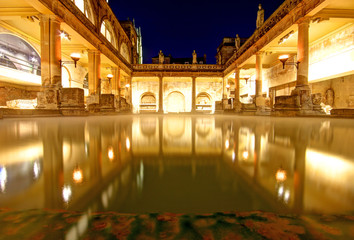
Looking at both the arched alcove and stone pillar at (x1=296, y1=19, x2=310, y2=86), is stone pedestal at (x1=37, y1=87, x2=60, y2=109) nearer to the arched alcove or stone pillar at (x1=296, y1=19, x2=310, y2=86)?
stone pillar at (x1=296, y1=19, x2=310, y2=86)

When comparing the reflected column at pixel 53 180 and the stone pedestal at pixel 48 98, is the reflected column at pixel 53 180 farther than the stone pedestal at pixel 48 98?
No

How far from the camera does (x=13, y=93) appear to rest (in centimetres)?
1603

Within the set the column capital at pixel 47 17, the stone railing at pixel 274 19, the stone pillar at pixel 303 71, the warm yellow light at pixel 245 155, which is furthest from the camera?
the stone railing at pixel 274 19

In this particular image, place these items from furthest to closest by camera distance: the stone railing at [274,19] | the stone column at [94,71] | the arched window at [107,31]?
1. the arched window at [107,31]
2. the stone column at [94,71]
3. the stone railing at [274,19]

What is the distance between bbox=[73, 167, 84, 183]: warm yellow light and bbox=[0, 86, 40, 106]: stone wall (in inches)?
798

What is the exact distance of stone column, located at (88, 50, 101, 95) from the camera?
12.4 meters

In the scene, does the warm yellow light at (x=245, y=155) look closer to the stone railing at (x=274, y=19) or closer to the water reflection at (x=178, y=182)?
the water reflection at (x=178, y=182)

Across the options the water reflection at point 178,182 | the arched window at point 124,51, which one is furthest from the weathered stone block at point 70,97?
the arched window at point 124,51

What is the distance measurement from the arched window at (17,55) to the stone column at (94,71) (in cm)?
706

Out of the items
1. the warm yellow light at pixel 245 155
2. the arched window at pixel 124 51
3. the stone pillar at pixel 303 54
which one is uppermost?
the arched window at pixel 124 51

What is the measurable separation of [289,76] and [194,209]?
18.4 meters

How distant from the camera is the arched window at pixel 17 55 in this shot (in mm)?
14855

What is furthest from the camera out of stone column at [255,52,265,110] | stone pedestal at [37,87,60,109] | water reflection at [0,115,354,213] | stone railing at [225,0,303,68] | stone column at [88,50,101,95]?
stone column at [255,52,265,110]

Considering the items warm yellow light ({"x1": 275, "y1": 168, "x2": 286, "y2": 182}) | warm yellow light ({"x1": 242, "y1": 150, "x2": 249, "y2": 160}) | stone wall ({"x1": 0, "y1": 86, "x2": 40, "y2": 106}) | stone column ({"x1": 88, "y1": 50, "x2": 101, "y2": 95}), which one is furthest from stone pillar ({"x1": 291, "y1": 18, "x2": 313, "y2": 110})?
stone wall ({"x1": 0, "y1": 86, "x2": 40, "y2": 106})
